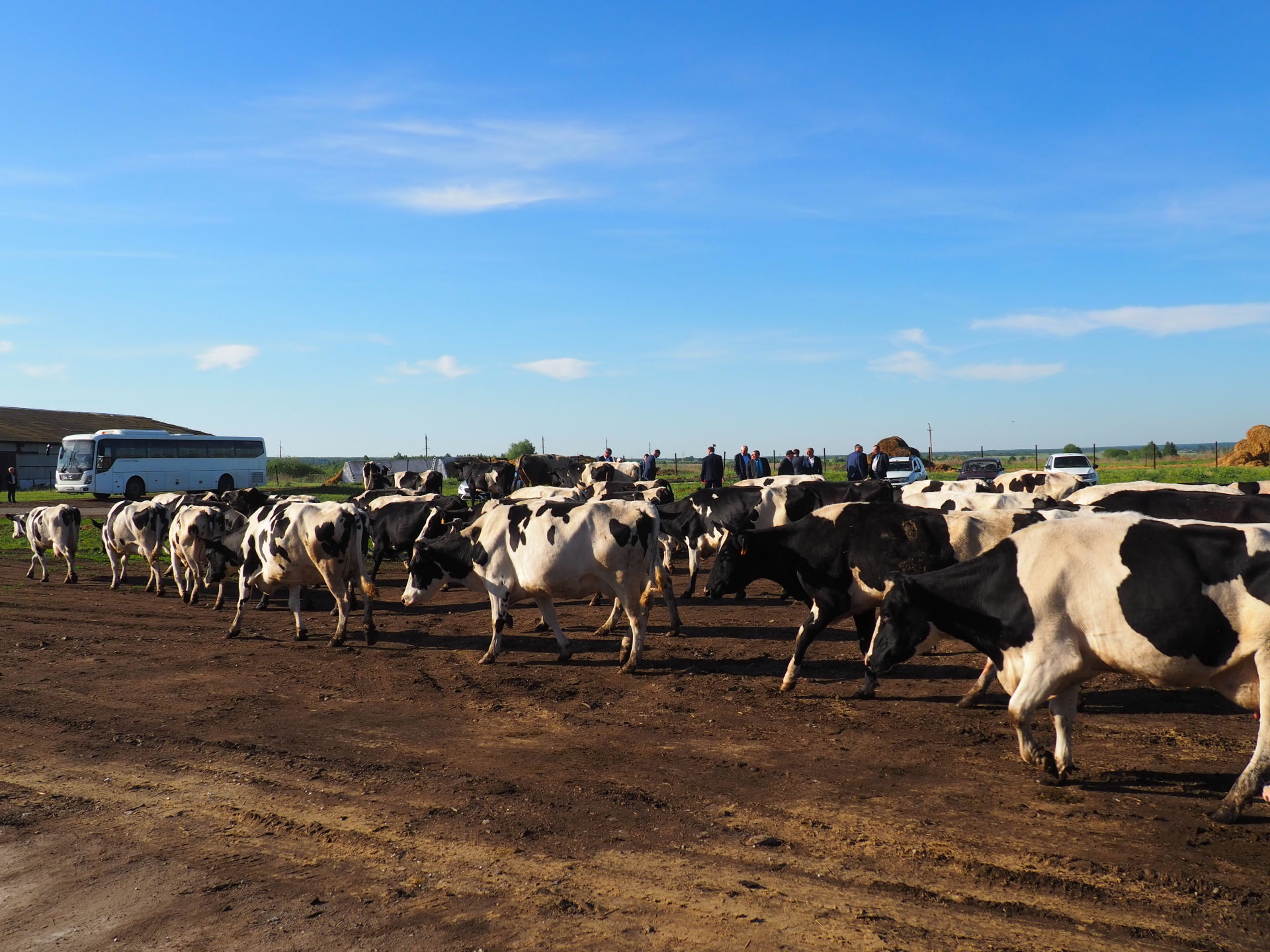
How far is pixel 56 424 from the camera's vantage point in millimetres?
68688

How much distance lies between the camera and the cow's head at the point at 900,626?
739 cm

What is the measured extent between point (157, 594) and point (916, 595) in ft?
48.9

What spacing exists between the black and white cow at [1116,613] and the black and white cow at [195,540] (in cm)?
1302

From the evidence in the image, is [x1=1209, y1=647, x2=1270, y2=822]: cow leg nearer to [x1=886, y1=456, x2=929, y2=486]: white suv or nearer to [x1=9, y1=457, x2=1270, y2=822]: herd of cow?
[x1=9, y1=457, x2=1270, y2=822]: herd of cow

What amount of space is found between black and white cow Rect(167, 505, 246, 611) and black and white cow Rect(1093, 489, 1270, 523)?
44.9 feet

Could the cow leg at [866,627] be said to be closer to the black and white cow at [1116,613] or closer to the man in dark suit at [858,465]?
the black and white cow at [1116,613]

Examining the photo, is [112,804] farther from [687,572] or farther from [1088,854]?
[687,572]

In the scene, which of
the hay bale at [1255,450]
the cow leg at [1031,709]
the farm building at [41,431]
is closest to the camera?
the cow leg at [1031,709]

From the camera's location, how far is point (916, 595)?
7.33 metres

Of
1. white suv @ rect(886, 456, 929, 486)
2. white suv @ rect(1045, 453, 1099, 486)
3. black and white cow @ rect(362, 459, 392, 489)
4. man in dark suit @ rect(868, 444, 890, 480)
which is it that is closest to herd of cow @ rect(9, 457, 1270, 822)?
man in dark suit @ rect(868, 444, 890, 480)

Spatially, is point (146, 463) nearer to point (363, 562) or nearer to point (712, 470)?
point (712, 470)

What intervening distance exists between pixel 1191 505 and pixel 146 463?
144 feet

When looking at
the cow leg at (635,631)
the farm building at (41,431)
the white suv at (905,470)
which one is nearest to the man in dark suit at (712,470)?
the white suv at (905,470)

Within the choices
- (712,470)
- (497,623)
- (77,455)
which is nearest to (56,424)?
(77,455)
